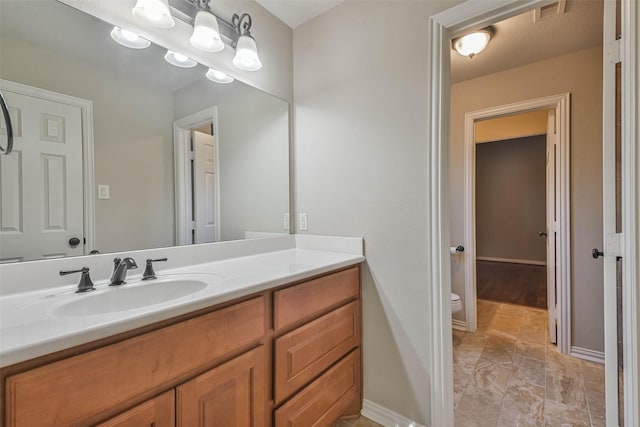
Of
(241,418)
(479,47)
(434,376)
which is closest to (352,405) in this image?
(434,376)

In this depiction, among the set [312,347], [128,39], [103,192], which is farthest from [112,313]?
[128,39]

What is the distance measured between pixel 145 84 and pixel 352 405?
1.89 metres

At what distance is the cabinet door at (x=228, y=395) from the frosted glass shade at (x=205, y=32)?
1389mm

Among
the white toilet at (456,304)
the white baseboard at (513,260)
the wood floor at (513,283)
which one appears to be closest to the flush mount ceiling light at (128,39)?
the white toilet at (456,304)

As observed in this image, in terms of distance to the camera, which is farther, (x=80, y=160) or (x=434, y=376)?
(x=434, y=376)

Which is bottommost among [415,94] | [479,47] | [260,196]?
[260,196]

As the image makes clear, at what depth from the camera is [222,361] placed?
2.93 feet

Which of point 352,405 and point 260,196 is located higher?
point 260,196

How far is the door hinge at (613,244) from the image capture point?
42.1 inches

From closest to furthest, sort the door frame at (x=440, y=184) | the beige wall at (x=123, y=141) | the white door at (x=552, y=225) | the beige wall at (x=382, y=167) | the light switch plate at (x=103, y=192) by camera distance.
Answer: the beige wall at (x=123, y=141), the light switch plate at (x=103, y=192), the door frame at (x=440, y=184), the beige wall at (x=382, y=167), the white door at (x=552, y=225)

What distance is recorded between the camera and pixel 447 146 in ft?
4.45

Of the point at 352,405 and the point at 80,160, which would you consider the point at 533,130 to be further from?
the point at 80,160

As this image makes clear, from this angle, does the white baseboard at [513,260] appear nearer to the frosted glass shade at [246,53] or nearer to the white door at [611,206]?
the white door at [611,206]

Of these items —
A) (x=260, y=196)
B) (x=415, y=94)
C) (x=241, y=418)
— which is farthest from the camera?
(x=260, y=196)
